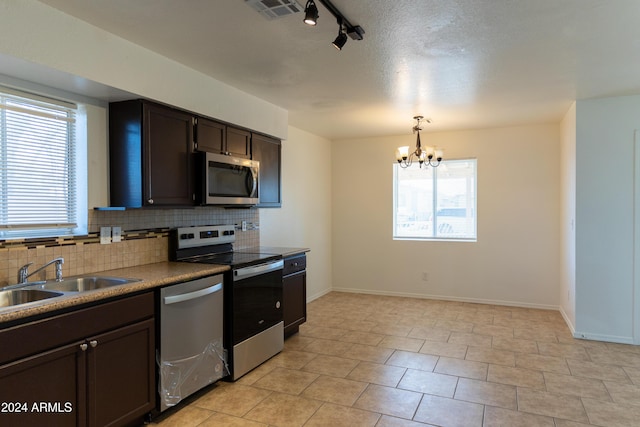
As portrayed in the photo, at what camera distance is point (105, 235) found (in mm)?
2863

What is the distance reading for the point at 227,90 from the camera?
11.7 feet

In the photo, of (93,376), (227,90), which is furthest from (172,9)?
(93,376)

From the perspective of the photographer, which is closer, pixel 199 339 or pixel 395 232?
Answer: pixel 199 339

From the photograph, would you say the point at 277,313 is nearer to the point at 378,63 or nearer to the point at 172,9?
the point at 378,63

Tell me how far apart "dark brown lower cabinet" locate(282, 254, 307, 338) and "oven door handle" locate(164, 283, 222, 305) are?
1068mm

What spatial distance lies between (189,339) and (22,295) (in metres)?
1.00

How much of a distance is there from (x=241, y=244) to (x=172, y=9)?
2.53 metres

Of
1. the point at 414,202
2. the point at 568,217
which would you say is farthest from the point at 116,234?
the point at 568,217

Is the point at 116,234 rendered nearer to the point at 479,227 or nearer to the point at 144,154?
the point at 144,154

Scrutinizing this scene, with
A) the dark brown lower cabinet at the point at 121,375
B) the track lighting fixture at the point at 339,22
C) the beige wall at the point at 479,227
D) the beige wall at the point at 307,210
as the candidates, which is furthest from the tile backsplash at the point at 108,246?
the beige wall at the point at 479,227

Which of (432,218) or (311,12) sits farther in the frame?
(432,218)

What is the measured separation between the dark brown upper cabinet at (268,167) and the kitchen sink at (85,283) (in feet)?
5.72

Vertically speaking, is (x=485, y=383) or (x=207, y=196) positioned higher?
(x=207, y=196)

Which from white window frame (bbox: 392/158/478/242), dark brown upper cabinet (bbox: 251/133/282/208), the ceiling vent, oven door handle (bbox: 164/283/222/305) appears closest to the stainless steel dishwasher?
oven door handle (bbox: 164/283/222/305)
